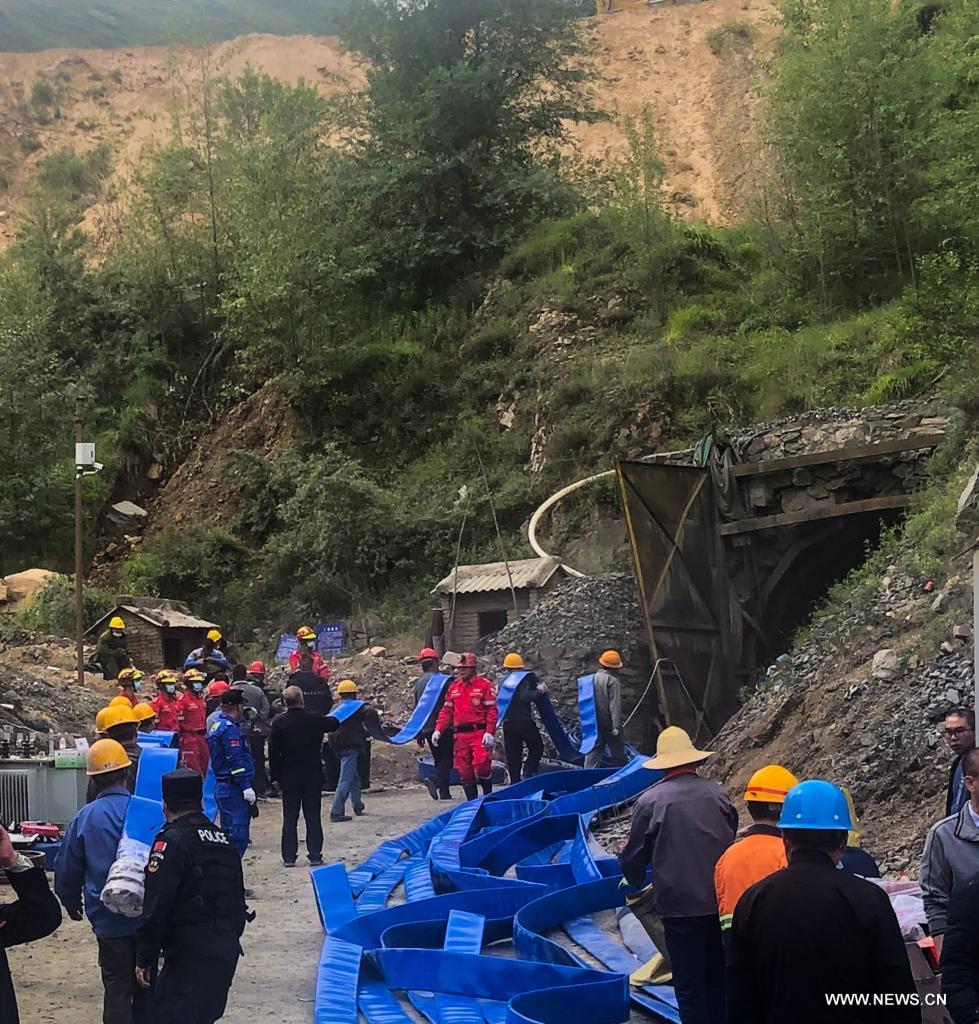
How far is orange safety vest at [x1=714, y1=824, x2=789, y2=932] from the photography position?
4824mm

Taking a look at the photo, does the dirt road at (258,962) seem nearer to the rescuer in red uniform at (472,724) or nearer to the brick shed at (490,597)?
the rescuer in red uniform at (472,724)

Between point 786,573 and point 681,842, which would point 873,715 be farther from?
point 786,573

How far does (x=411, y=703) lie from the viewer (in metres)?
19.9

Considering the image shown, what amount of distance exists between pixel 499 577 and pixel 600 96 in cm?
4345

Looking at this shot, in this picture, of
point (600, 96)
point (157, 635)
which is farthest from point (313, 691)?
point (600, 96)

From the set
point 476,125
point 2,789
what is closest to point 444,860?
point 2,789

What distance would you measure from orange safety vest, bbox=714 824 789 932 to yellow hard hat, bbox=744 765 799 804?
13 cm

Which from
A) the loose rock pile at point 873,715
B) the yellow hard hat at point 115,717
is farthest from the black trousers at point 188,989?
the loose rock pile at point 873,715

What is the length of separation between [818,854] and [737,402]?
79.9ft

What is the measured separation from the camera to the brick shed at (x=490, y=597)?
72.2 feet

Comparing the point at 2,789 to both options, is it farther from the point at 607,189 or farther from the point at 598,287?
the point at 607,189

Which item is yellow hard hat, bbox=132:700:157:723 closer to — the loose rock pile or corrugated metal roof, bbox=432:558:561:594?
the loose rock pile

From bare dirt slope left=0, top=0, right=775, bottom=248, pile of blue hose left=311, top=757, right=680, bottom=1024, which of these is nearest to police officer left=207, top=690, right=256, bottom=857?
pile of blue hose left=311, top=757, right=680, bottom=1024

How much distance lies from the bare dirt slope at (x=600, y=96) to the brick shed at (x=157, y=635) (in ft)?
95.1
